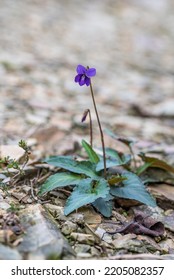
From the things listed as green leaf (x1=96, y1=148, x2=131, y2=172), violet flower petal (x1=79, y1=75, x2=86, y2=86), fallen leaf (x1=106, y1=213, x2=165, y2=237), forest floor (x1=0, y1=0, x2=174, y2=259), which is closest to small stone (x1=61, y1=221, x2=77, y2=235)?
forest floor (x1=0, y1=0, x2=174, y2=259)

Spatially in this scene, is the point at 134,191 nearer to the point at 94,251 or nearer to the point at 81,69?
the point at 94,251

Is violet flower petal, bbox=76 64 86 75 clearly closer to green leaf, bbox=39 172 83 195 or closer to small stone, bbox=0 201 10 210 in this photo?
green leaf, bbox=39 172 83 195

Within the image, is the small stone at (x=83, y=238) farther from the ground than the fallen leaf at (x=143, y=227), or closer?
closer

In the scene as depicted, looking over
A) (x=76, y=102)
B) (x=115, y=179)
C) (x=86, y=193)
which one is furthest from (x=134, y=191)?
(x=76, y=102)

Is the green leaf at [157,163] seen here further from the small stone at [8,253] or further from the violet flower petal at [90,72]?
the small stone at [8,253]

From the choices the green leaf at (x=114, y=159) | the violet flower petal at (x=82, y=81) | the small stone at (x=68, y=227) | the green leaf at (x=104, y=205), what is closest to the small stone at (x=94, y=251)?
the small stone at (x=68, y=227)

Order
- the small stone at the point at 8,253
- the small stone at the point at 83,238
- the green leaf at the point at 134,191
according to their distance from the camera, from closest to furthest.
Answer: the small stone at the point at 8,253 < the small stone at the point at 83,238 < the green leaf at the point at 134,191

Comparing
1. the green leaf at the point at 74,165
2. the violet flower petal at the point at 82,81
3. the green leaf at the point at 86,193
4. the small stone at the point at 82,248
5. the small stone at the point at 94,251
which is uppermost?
the violet flower petal at the point at 82,81
